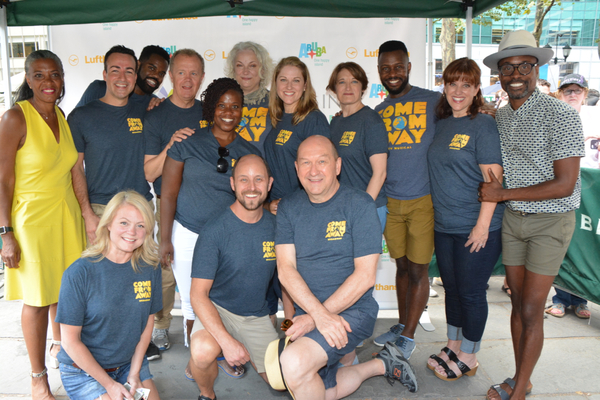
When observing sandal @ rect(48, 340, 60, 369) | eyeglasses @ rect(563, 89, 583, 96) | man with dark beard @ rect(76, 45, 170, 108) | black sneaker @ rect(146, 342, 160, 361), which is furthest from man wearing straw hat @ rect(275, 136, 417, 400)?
eyeglasses @ rect(563, 89, 583, 96)

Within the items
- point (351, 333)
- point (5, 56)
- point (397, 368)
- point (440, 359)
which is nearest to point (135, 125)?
point (5, 56)

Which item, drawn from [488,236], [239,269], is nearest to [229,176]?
[239,269]

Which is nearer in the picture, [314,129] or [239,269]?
[239,269]

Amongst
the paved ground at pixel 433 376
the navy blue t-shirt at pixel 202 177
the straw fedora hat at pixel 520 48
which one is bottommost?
the paved ground at pixel 433 376

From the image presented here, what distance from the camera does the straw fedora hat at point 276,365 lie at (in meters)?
2.27

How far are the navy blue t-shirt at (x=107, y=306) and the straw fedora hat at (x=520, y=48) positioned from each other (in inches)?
94.3

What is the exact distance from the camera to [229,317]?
8.69 feet

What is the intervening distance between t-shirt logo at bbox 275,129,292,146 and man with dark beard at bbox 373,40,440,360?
75cm

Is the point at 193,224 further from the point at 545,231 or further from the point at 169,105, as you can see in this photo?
the point at 545,231

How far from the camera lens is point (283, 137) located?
9.67 feet

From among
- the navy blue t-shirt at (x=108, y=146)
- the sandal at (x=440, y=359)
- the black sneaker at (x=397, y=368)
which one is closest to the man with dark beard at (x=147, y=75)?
the navy blue t-shirt at (x=108, y=146)

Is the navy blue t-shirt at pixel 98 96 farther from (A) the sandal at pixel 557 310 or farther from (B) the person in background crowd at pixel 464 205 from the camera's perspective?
(A) the sandal at pixel 557 310

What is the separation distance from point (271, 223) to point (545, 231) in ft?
5.24

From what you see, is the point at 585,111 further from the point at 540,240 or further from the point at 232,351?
the point at 232,351
